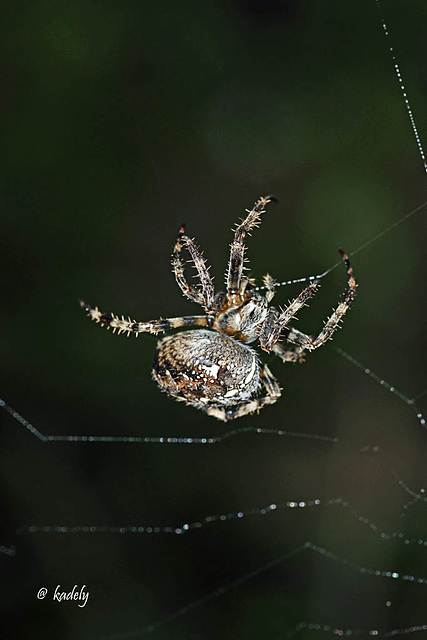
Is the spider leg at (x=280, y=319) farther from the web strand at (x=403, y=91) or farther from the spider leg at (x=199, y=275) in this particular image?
the web strand at (x=403, y=91)

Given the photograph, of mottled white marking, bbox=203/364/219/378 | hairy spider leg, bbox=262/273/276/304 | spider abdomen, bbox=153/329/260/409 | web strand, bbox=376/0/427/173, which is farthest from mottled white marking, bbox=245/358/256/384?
web strand, bbox=376/0/427/173

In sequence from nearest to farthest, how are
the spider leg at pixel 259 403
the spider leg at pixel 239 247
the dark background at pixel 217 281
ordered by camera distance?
the spider leg at pixel 239 247 < the spider leg at pixel 259 403 < the dark background at pixel 217 281

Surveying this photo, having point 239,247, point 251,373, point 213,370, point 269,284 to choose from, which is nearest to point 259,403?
point 251,373

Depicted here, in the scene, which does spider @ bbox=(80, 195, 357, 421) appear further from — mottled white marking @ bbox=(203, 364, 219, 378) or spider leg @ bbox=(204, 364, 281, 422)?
spider leg @ bbox=(204, 364, 281, 422)

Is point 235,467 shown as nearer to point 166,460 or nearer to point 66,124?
point 166,460
